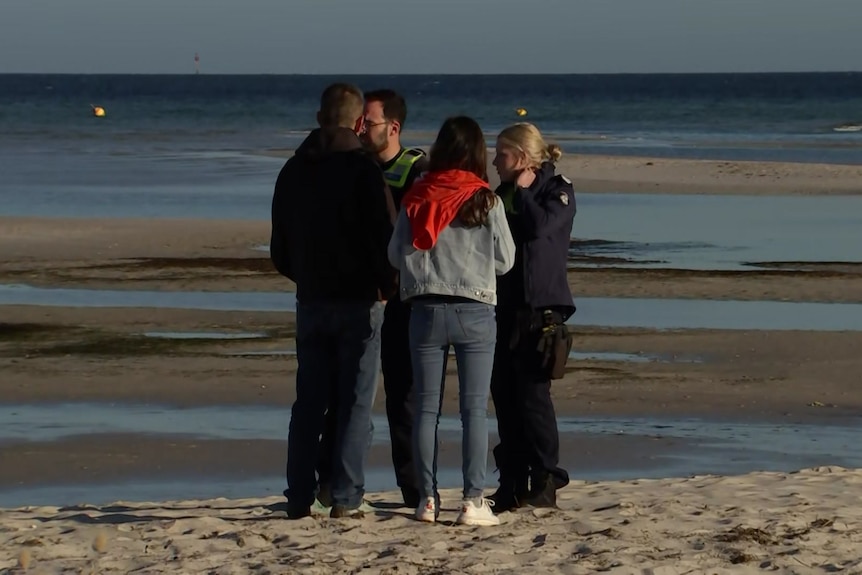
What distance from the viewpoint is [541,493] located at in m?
6.28

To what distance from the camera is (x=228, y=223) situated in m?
20.1

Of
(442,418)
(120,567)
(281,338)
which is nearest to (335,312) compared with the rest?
(120,567)

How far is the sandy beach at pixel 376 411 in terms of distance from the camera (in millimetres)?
5570

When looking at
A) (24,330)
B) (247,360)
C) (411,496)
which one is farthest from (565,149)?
(411,496)

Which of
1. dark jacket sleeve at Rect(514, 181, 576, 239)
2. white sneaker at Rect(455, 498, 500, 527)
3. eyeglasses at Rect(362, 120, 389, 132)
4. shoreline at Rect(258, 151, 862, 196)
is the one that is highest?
shoreline at Rect(258, 151, 862, 196)

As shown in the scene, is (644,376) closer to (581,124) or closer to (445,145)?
(445,145)

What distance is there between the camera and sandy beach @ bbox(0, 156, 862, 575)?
557cm

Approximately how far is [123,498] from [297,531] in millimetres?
1621

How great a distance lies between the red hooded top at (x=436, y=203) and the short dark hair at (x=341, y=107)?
0.39 metres

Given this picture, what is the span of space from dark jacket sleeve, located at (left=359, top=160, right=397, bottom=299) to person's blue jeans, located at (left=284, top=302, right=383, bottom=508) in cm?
15

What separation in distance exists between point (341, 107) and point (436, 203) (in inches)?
20.8

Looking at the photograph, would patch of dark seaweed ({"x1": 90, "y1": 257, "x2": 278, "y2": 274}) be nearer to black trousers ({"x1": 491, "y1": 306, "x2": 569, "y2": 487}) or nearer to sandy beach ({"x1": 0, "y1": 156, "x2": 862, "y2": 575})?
sandy beach ({"x1": 0, "y1": 156, "x2": 862, "y2": 575})

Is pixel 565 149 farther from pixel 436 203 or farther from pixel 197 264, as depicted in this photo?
pixel 436 203

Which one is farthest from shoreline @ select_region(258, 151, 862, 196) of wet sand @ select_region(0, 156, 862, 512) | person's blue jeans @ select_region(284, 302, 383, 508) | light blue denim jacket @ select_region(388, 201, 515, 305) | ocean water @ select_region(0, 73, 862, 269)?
light blue denim jacket @ select_region(388, 201, 515, 305)
